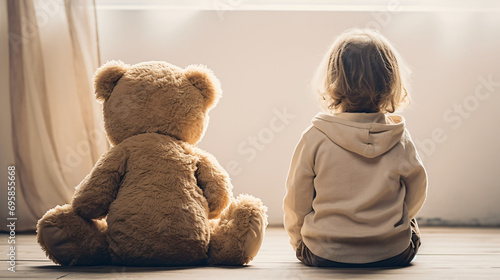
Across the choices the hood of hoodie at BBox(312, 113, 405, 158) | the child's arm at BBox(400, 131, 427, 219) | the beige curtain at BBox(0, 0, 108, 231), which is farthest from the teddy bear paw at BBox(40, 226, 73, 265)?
the beige curtain at BBox(0, 0, 108, 231)

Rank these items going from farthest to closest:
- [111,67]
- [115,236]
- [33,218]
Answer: [33,218] → [111,67] → [115,236]

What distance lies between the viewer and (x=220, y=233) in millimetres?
1116

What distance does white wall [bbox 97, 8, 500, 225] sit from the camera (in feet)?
6.97

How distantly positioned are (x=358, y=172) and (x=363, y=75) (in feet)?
0.64

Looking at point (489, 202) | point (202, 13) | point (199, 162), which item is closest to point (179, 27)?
point (202, 13)

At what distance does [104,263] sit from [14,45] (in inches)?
43.3

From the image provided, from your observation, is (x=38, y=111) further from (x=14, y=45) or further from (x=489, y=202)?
(x=489, y=202)

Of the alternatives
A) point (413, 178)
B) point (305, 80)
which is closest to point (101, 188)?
point (413, 178)

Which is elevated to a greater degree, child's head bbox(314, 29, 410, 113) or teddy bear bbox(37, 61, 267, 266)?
child's head bbox(314, 29, 410, 113)

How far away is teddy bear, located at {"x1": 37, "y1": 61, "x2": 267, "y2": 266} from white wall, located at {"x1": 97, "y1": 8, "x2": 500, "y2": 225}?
3.04 ft

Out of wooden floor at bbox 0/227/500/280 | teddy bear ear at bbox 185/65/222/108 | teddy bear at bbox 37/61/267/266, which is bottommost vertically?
wooden floor at bbox 0/227/500/280

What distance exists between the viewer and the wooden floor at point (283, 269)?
0.96 metres

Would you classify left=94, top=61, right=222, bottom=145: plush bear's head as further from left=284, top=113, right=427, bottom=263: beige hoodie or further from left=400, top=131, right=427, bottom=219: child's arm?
left=400, top=131, right=427, bottom=219: child's arm

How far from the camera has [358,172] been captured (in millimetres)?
1060
